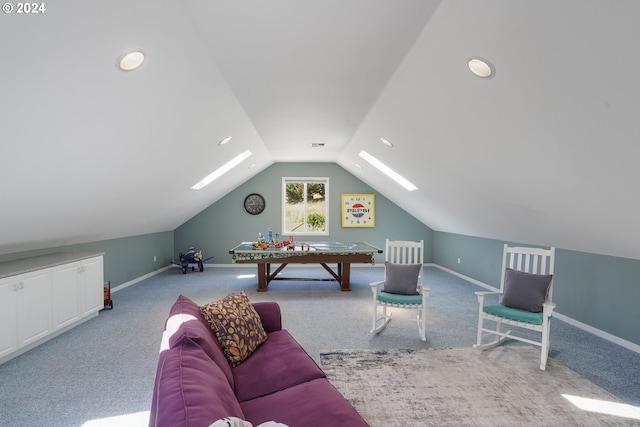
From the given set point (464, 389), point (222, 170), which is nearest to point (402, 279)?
point (464, 389)

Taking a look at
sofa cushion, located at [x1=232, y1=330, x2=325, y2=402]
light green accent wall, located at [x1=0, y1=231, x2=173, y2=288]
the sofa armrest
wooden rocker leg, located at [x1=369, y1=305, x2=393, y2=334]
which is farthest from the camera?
light green accent wall, located at [x1=0, y1=231, x2=173, y2=288]

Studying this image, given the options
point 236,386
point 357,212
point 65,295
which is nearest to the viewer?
point 236,386

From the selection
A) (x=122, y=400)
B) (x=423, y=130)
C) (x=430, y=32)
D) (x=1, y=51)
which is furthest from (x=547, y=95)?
(x=122, y=400)

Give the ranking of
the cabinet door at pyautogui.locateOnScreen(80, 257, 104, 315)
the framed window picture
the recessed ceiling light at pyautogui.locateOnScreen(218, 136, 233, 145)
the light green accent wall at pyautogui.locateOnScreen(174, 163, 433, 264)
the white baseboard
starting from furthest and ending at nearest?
the framed window picture < the light green accent wall at pyautogui.locateOnScreen(174, 163, 433, 264) < the white baseboard < the recessed ceiling light at pyautogui.locateOnScreen(218, 136, 233, 145) < the cabinet door at pyautogui.locateOnScreen(80, 257, 104, 315)

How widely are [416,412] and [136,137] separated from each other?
3091 mm

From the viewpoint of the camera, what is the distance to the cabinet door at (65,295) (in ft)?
11.4

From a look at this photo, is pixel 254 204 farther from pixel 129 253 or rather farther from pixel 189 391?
pixel 189 391

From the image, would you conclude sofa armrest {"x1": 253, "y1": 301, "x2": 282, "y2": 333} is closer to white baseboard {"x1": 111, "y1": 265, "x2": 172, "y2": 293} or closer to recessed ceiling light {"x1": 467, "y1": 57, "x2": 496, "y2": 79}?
recessed ceiling light {"x1": 467, "y1": 57, "x2": 496, "y2": 79}

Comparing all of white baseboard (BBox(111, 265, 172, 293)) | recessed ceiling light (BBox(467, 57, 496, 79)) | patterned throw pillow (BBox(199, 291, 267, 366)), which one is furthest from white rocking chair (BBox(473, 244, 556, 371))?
white baseboard (BBox(111, 265, 172, 293))

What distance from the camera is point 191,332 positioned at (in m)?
1.57

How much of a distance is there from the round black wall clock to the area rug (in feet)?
16.9

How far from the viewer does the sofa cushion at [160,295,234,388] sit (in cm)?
155

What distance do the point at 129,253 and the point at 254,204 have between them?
282cm

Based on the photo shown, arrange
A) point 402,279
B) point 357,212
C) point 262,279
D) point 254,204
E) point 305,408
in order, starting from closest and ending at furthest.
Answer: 1. point 305,408
2. point 402,279
3. point 262,279
4. point 254,204
5. point 357,212
